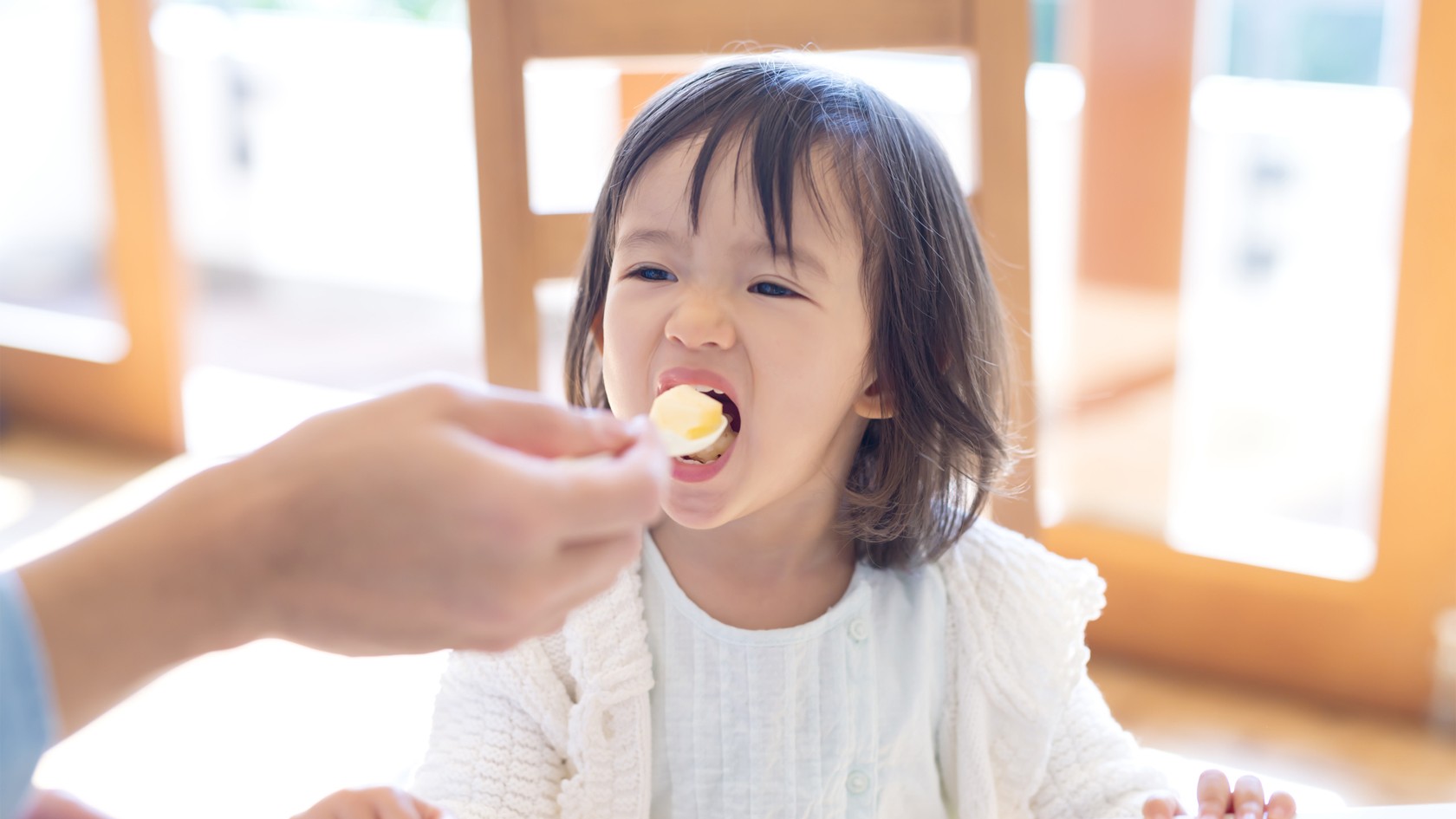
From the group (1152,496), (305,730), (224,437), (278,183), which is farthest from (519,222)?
(278,183)

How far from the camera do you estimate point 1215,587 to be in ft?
5.81

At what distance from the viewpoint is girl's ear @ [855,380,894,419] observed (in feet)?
3.01

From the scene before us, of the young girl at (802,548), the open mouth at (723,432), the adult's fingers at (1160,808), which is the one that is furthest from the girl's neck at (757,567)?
the adult's fingers at (1160,808)

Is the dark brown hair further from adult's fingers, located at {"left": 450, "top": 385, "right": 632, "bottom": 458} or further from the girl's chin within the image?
adult's fingers, located at {"left": 450, "top": 385, "right": 632, "bottom": 458}

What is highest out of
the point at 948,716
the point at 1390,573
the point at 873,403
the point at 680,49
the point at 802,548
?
the point at 680,49

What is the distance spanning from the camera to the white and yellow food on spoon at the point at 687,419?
71cm

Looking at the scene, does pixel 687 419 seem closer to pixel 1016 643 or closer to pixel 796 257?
pixel 796 257

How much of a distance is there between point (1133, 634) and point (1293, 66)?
0.76 m

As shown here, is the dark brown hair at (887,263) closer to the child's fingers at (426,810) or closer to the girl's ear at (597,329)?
the girl's ear at (597,329)

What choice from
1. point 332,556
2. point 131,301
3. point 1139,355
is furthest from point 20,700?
point 131,301

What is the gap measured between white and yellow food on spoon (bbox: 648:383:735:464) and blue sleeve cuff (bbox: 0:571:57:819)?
12.9 inches

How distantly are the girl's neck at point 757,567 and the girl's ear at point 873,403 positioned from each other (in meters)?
0.08

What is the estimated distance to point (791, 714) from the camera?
91 cm

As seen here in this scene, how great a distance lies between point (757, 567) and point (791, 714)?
102mm
